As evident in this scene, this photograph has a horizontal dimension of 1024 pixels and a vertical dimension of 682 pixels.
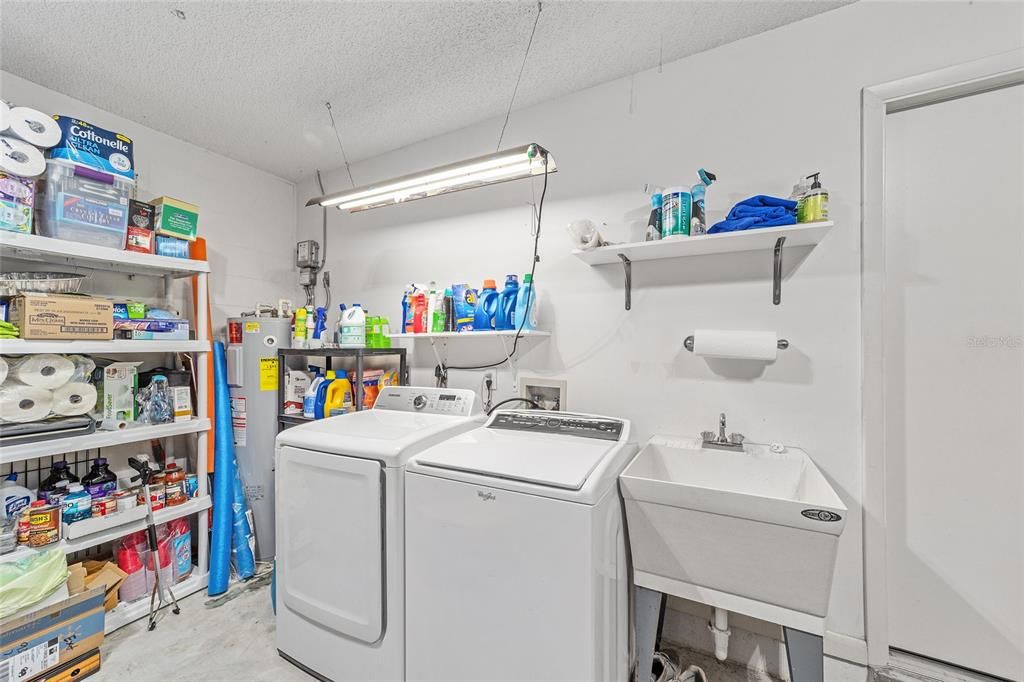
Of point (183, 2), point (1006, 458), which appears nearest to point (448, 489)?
point (1006, 458)

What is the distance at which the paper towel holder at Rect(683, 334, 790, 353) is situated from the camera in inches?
65.0

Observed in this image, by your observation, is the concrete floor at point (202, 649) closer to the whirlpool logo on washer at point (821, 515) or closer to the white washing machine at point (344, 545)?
the white washing machine at point (344, 545)

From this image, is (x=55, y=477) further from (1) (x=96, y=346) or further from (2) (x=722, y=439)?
(2) (x=722, y=439)

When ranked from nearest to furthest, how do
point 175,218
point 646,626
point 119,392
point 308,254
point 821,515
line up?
point 821,515
point 646,626
point 119,392
point 175,218
point 308,254

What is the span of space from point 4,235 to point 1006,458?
3.89m

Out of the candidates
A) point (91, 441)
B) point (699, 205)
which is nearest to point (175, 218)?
point (91, 441)

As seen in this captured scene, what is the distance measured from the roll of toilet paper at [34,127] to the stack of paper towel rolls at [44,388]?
91 centimetres

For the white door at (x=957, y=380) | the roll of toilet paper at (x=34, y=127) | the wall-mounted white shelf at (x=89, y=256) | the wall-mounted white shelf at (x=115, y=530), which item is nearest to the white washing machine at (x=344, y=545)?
the wall-mounted white shelf at (x=115, y=530)

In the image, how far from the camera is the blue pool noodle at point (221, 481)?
87.9 inches

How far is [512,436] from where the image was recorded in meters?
1.76

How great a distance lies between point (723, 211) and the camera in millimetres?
1824

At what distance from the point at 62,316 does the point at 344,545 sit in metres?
1.58

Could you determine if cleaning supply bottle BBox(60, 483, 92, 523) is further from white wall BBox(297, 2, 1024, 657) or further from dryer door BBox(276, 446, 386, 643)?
white wall BBox(297, 2, 1024, 657)

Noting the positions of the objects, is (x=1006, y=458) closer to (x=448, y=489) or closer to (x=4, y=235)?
(x=448, y=489)
